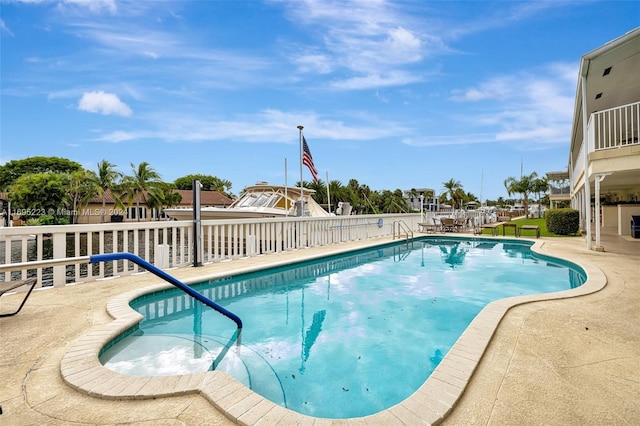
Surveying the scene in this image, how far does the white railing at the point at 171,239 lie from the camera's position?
15.3 feet

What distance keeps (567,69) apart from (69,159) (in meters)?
56.2

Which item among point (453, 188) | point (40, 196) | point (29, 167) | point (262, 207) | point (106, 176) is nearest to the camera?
point (262, 207)

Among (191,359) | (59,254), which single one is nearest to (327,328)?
(191,359)

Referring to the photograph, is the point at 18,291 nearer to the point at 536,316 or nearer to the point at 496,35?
the point at 536,316

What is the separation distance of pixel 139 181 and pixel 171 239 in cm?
3239

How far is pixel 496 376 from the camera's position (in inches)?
88.4

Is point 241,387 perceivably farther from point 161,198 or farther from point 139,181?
point 161,198

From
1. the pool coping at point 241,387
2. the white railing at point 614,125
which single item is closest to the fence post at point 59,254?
the pool coping at point 241,387

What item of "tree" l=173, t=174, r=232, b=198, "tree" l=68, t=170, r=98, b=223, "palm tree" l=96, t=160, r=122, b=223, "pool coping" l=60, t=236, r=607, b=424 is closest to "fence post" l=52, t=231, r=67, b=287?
"pool coping" l=60, t=236, r=607, b=424

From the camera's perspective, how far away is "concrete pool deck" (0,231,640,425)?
180 cm

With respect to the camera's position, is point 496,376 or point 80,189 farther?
point 80,189

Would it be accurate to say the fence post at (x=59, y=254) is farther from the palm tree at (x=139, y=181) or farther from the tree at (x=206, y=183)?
the tree at (x=206, y=183)

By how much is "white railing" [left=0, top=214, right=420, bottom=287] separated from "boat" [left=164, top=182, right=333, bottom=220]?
1.68m

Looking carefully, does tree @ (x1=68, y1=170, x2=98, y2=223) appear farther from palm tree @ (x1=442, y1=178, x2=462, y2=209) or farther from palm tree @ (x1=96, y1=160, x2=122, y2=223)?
palm tree @ (x1=442, y1=178, x2=462, y2=209)
